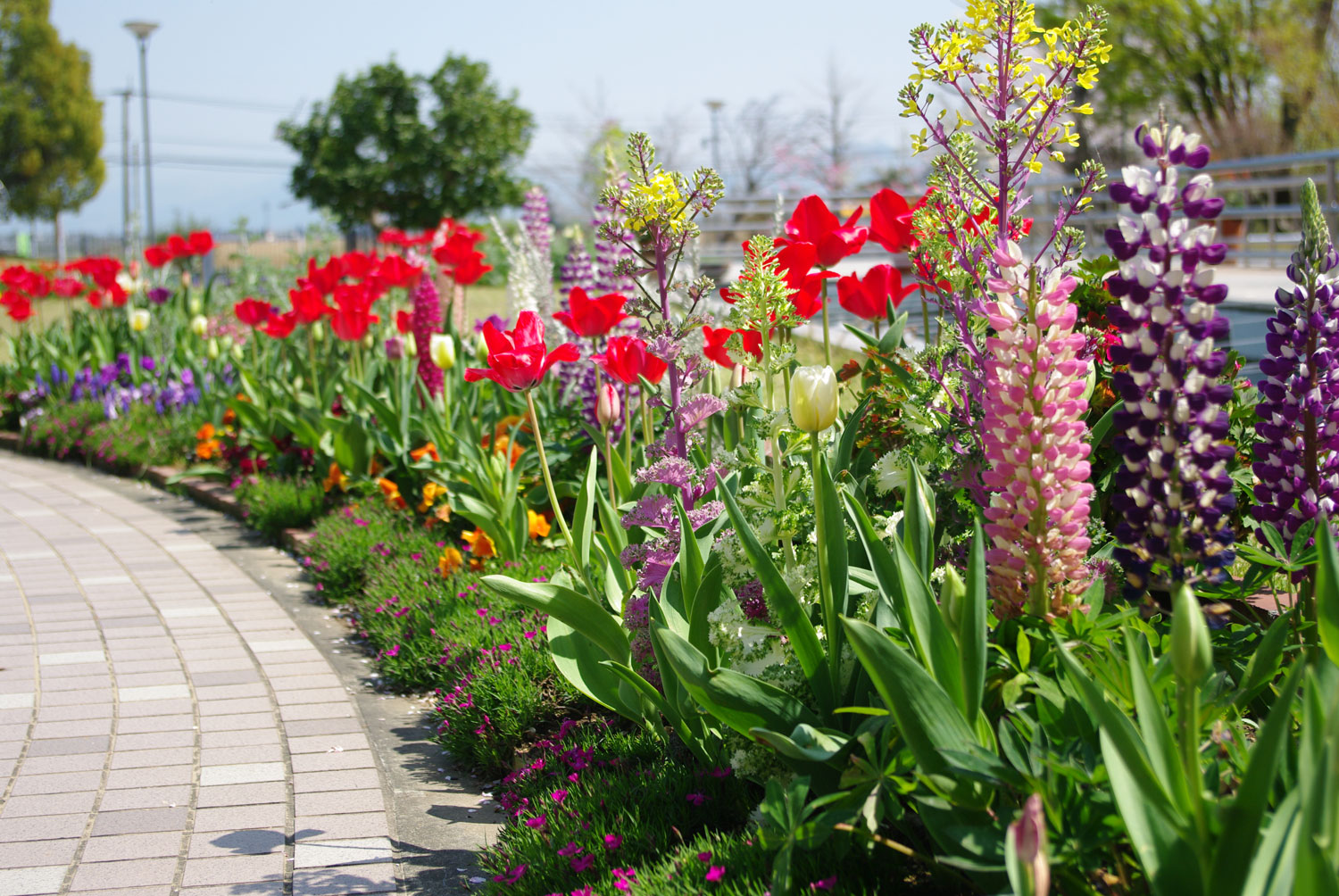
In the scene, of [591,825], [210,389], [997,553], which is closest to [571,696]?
[591,825]

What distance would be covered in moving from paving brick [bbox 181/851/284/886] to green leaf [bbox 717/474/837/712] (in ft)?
4.27

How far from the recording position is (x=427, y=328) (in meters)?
5.75

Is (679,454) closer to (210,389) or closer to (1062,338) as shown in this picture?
(1062,338)

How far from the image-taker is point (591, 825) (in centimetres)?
235

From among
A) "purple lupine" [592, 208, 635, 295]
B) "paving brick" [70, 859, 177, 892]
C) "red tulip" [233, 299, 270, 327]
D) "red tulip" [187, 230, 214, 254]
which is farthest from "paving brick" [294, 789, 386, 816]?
"red tulip" [187, 230, 214, 254]

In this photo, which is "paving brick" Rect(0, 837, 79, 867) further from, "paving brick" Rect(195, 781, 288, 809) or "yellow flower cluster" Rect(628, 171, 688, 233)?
"yellow flower cluster" Rect(628, 171, 688, 233)

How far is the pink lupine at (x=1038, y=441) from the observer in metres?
1.77

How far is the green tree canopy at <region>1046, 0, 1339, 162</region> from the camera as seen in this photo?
2742 centimetres

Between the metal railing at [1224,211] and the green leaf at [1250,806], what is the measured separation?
1.82m

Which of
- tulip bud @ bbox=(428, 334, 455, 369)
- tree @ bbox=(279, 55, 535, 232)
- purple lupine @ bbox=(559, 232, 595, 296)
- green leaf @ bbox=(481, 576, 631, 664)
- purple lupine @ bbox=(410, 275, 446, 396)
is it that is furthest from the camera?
tree @ bbox=(279, 55, 535, 232)

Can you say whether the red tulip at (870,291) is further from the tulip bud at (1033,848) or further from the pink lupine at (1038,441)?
the tulip bud at (1033,848)

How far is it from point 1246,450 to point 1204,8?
1271 inches

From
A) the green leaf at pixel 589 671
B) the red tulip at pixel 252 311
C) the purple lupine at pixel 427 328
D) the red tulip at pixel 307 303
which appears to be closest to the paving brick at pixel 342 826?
the green leaf at pixel 589 671

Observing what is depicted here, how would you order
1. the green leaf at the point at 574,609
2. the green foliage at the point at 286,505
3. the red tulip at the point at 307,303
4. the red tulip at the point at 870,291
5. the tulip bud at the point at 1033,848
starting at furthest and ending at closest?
the red tulip at the point at 307,303 < the green foliage at the point at 286,505 < the red tulip at the point at 870,291 < the green leaf at the point at 574,609 < the tulip bud at the point at 1033,848
